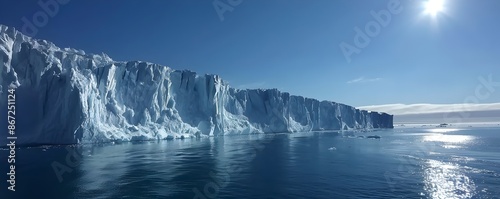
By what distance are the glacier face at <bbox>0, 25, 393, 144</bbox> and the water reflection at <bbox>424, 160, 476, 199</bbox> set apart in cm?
4852

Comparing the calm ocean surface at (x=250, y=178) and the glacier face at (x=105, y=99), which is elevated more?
the glacier face at (x=105, y=99)

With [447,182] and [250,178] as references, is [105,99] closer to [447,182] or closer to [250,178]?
[250,178]

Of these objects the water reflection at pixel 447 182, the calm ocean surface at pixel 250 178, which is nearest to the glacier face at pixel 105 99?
the calm ocean surface at pixel 250 178

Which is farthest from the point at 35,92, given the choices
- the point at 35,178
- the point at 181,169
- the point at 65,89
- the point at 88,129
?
the point at 181,169

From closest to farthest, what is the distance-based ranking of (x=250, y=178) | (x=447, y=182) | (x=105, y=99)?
(x=447, y=182) → (x=250, y=178) → (x=105, y=99)

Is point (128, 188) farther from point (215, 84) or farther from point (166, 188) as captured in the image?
point (215, 84)

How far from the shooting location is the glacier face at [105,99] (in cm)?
4906

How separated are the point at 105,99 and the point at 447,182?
56.3 metres

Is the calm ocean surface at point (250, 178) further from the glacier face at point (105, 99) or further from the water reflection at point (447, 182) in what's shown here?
the glacier face at point (105, 99)

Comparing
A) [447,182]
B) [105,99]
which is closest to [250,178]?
[447,182]

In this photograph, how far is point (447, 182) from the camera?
70.2 ft

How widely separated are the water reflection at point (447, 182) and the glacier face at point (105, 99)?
159 ft

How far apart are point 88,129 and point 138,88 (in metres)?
16.4

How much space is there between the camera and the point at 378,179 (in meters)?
22.6
